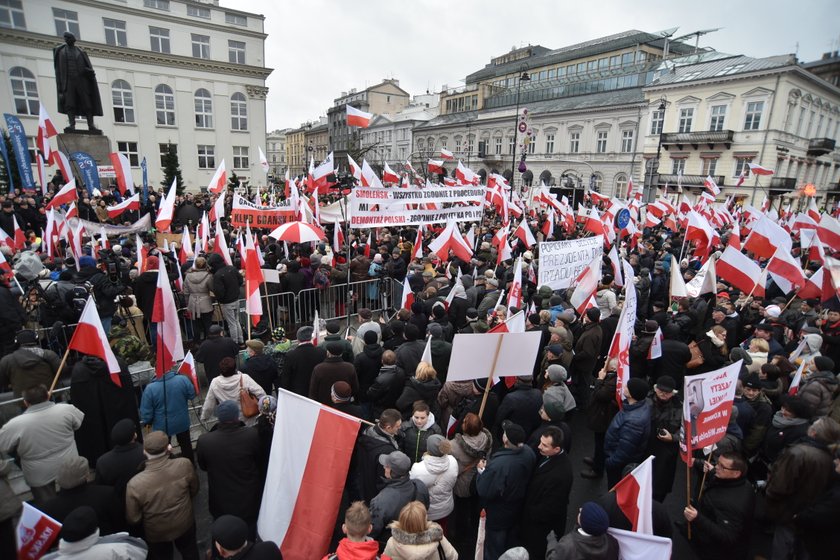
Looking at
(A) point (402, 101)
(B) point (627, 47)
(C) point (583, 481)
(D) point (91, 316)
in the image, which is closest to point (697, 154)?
(B) point (627, 47)

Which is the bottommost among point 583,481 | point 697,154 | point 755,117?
point 583,481

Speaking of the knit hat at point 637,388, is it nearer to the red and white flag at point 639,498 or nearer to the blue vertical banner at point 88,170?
the red and white flag at point 639,498

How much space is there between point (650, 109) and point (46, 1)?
49691 millimetres

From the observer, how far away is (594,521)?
300cm

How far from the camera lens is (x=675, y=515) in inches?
205

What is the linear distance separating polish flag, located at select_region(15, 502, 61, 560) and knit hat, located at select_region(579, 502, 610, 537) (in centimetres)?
343

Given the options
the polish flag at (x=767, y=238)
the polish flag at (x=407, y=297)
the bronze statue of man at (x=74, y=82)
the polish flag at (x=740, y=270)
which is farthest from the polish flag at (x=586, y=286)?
the bronze statue of man at (x=74, y=82)

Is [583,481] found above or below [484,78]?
below

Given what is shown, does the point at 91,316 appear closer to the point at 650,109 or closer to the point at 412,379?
the point at 412,379

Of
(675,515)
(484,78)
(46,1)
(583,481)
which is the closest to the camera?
(675,515)

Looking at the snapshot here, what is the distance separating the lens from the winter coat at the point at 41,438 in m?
4.10

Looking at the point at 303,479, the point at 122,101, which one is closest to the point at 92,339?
the point at 303,479

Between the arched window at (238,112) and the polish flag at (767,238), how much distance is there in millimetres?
39908

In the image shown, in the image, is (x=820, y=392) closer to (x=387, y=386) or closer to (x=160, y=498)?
(x=387, y=386)
